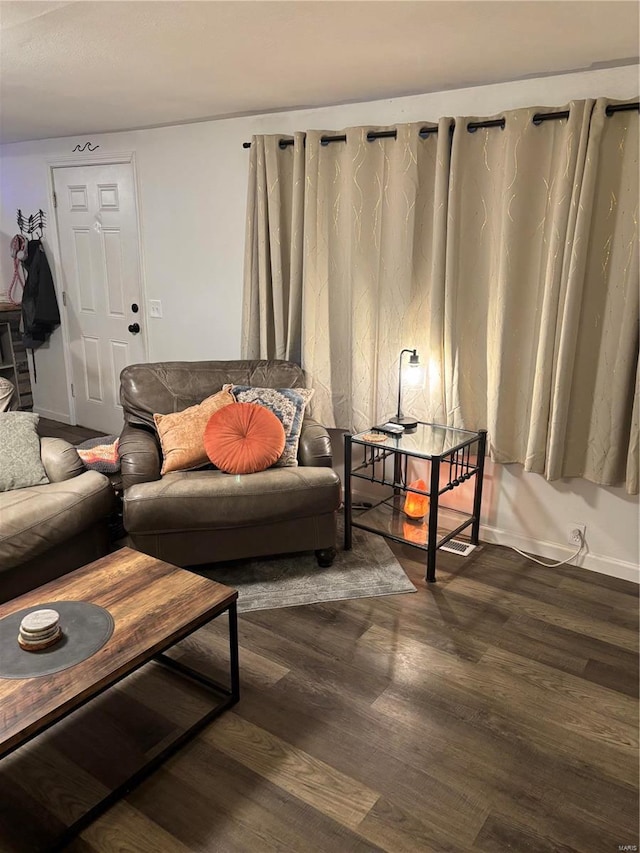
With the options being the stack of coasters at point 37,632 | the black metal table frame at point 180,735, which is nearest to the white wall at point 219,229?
the black metal table frame at point 180,735

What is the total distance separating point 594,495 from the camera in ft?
10.1

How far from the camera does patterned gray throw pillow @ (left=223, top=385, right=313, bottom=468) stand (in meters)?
3.20

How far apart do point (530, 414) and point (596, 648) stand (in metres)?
1.09

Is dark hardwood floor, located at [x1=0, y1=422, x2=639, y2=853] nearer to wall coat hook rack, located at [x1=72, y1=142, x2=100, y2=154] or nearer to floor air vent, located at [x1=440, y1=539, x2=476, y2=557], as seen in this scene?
floor air vent, located at [x1=440, y1=539, x2=476, y2=557]

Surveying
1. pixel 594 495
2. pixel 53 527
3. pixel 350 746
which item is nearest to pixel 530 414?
pixel 594 495

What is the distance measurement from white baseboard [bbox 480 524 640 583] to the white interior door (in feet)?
9.30

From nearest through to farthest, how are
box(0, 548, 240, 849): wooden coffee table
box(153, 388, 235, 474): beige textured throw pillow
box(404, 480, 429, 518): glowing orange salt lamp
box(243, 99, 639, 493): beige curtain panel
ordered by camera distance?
1. box(0, 548, 240, 849): wooden coffee table
2. box(243, 99, 639, 493): beige curtain panel
3. box(153, 388, 235, 474): beige textured throw pillow
4. box(404, 480, 429, 518): glowing orange salt lamp

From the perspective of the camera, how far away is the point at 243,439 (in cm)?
306

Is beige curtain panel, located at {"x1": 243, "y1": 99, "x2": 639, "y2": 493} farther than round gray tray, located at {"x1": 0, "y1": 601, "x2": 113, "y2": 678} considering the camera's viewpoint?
Yes

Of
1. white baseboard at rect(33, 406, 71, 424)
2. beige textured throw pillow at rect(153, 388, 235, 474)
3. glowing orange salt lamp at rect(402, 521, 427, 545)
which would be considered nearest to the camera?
beige textured throw pillow at rect(153, 388, 235, 474)

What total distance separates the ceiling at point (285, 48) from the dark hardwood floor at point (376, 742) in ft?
7.38

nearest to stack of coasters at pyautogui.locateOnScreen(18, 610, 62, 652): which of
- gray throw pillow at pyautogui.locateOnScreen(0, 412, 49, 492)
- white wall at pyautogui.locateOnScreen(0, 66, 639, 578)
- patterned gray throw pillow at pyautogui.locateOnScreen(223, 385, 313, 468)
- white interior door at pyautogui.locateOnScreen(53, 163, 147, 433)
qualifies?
gray throw pillow at pyautogui.locateOnScreen(0, 412, 49, 492)

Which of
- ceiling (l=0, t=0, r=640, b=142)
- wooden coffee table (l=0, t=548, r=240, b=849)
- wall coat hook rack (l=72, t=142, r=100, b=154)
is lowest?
wooden coffee table (l=0, t=548, r=240, b=849)

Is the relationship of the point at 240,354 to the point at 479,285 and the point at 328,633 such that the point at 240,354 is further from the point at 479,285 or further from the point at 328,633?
the point at 328,633
